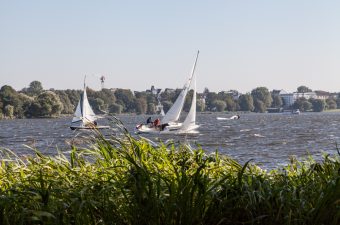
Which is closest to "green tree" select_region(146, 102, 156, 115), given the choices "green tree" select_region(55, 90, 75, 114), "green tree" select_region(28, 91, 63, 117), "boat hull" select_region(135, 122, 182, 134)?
"green tree" select_region(55, 90, 75, 114)

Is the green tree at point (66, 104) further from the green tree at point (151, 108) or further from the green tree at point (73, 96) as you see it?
the green tree at point (151, 108)

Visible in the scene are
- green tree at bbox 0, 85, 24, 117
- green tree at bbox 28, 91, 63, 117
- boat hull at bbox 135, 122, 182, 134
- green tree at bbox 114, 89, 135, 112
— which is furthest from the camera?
green tree at bbox 114, 89, 135, 112

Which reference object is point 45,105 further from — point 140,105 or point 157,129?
point 157,129

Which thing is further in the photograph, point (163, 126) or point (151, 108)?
point (151, 108)

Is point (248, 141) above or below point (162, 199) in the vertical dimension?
below

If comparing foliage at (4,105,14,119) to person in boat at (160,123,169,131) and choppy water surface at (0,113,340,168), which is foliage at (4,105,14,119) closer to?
choppy water surface at (0,113,340,168)

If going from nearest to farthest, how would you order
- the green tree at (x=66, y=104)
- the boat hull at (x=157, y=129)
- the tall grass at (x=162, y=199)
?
the tall grass at (x=162, y=199), the boat hull at (x=157, y=129), the green tree at (x=66, y=104)

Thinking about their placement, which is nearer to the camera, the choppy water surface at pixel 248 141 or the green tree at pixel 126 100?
the choppy water surface at pixel 248 141

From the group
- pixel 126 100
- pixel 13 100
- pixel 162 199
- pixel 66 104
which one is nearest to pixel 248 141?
pixel 162 199

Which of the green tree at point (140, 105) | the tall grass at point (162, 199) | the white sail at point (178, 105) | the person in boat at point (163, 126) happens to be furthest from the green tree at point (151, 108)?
the tall grass at point (162, 199)

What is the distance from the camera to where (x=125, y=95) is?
638 feet

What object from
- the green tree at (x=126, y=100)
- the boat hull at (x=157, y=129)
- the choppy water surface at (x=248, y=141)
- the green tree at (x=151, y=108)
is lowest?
the choppy water surface at (x=248, y=141)

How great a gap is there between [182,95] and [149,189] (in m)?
57.0

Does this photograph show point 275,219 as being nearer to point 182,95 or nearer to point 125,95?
point 182,95
